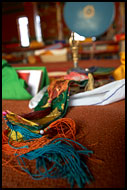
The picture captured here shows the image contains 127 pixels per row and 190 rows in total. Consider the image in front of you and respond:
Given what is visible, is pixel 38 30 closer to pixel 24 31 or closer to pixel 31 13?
pixel 24 31

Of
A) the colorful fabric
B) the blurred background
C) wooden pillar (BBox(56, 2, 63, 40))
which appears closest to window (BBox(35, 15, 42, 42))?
the blurred background

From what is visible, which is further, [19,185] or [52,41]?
[52,41]

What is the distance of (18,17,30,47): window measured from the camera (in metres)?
6.66

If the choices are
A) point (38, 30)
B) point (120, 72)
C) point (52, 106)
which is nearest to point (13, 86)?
point (52, 106)

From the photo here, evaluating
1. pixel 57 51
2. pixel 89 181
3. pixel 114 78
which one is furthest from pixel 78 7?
pixel 57 51

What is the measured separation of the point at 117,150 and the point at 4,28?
25.1 ft

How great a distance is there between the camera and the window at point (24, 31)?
21.9 feet

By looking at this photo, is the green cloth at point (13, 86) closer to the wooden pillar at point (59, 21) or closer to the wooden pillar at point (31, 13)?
the wooden pillar at point (59, 21)

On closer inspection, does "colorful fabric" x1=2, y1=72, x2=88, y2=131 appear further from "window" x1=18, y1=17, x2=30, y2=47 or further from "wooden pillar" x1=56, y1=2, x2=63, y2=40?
"window" x1=18, y1=17, x2=30, y2=47

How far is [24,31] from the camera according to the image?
6809 millimetres

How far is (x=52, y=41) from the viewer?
6.72 metres

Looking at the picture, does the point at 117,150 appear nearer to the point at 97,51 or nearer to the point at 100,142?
the point at 100,142

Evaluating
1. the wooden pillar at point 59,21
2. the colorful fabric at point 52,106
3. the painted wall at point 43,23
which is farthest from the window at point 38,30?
the colorful fabric at point 52,106

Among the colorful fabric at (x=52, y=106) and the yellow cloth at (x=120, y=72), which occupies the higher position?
the yellow cloth at (x=120, y=72)
